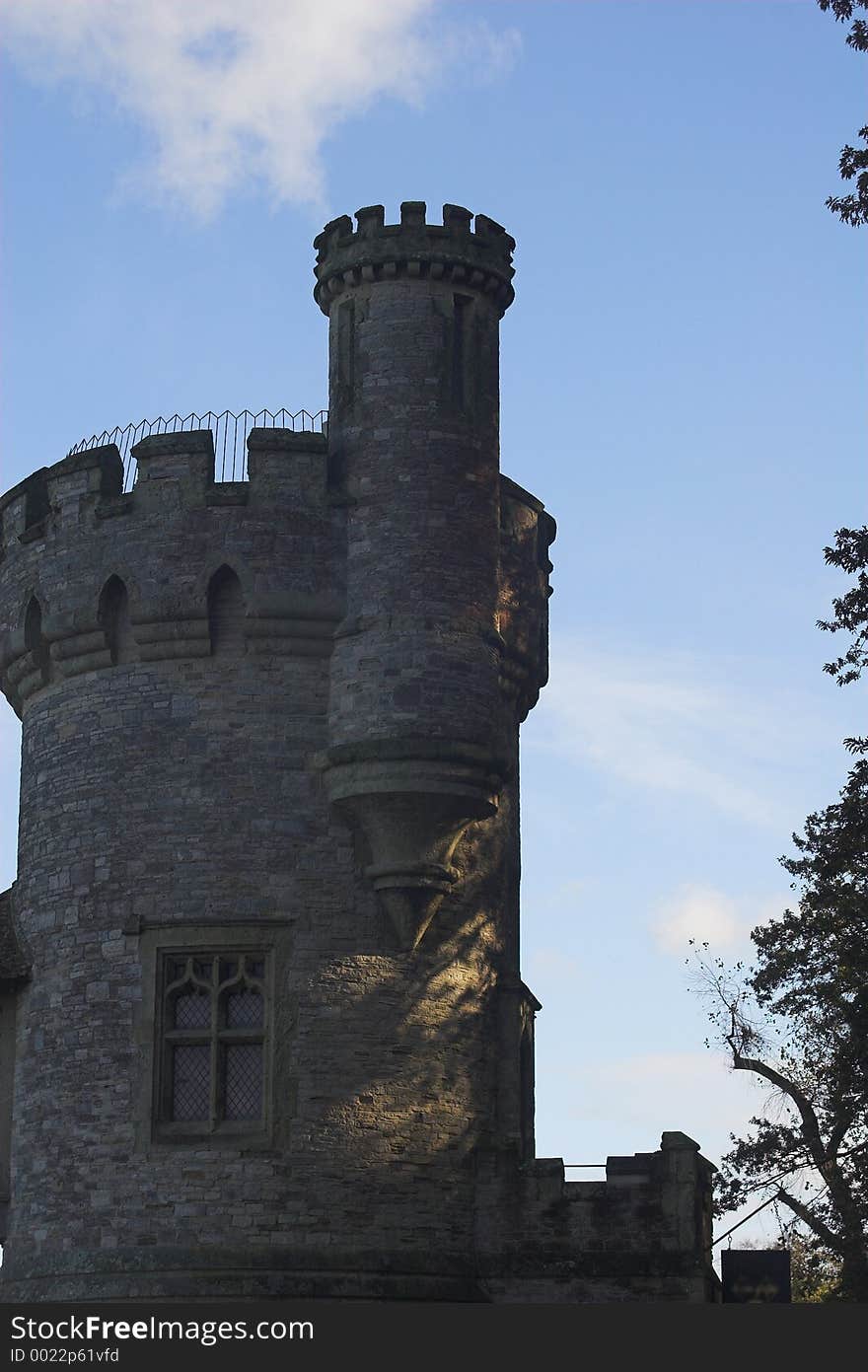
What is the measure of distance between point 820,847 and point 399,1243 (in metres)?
7.32

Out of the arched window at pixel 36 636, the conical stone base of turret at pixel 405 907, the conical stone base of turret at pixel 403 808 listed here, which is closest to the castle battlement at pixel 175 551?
the arched window at pixel 36 636

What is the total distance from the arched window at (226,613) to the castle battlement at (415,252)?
387cm

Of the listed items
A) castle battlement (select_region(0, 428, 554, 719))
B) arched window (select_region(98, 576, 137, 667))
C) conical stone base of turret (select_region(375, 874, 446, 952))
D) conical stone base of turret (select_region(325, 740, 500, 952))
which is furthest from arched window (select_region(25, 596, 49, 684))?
conical stone base of turret (select_region(375, 874, 446, 952))

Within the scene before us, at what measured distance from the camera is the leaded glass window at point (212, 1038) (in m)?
25.1

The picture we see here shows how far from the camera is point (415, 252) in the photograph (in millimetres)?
27031

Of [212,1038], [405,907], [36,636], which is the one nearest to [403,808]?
[405,907]

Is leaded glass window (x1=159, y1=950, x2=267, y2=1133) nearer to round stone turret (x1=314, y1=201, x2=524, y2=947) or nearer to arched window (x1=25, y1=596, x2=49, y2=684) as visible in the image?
round stone turret (x1=314, y1=201, x2=524, y2=947)

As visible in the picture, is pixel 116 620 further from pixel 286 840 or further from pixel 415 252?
pixel 415 252

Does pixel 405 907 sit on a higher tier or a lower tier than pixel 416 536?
lower

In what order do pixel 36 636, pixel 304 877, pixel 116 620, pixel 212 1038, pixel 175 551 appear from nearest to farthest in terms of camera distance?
pixel 212 1038, pixel 304 877, pixel 175 551, pixel 116 620, pixel 36 636

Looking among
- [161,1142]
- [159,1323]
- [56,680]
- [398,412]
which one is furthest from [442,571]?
[159,1323]

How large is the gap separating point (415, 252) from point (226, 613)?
15.7ft

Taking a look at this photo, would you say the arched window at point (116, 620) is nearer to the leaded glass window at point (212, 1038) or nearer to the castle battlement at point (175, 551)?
the castle battlement at point (175, 551)

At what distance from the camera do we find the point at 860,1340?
20688 mm
